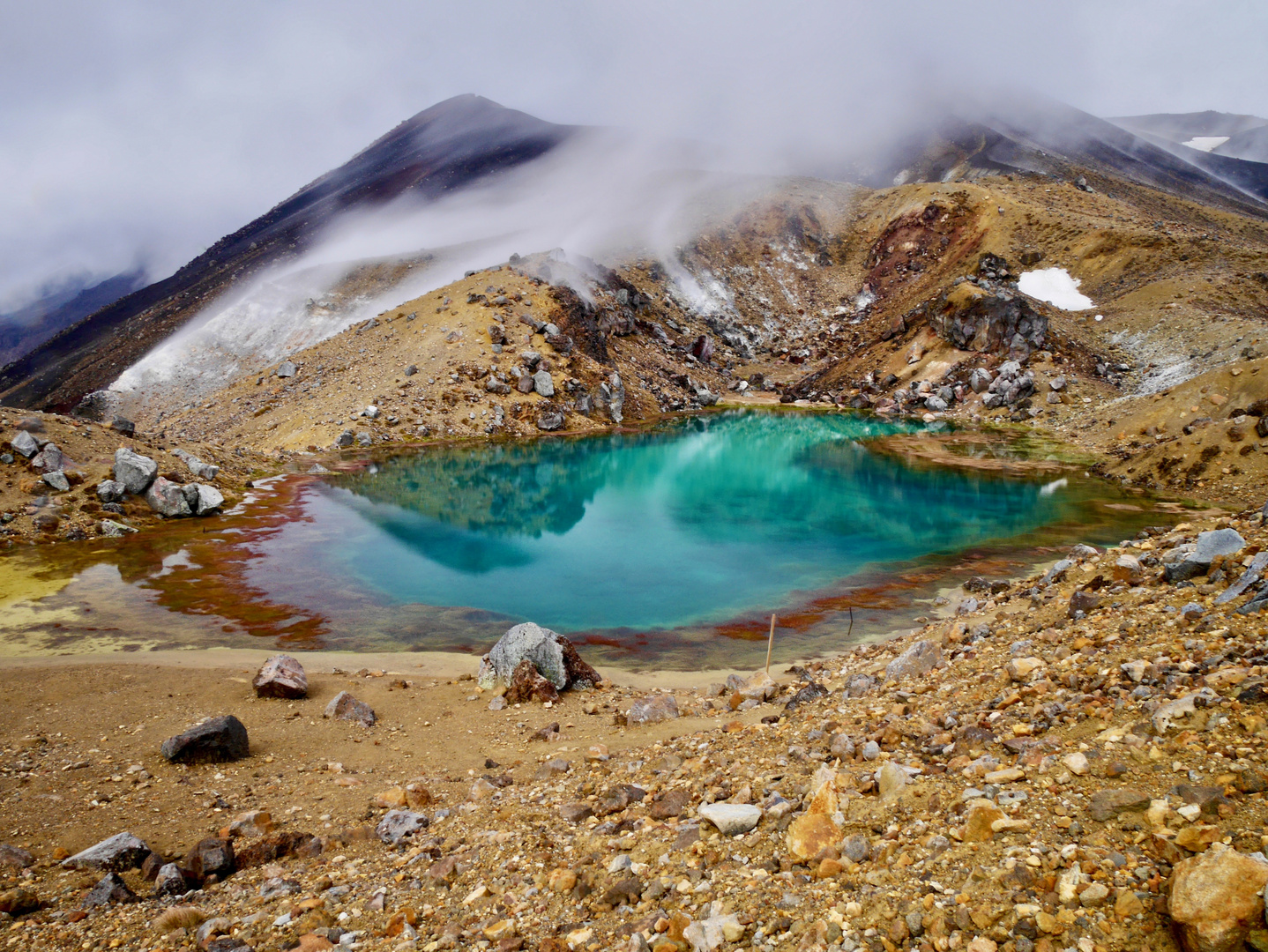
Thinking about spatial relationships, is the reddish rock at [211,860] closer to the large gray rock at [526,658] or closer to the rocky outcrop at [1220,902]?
the large gray rock at [526,658]

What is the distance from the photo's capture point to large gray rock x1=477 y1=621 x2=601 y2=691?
15.0 m

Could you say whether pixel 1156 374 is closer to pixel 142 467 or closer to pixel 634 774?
pixel 634 774

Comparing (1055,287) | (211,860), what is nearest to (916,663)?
(211,860)

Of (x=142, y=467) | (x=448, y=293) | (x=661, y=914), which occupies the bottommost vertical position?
(x=661, y=914)

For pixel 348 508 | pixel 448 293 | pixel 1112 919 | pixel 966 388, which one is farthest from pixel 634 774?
pixel 448 293

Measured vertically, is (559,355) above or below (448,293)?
below

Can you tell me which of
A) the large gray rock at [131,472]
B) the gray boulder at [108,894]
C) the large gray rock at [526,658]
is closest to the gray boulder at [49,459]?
the large gray rock at [131,472]

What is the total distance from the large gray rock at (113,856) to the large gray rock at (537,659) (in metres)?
7.39

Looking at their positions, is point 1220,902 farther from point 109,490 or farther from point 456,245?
point 456,245

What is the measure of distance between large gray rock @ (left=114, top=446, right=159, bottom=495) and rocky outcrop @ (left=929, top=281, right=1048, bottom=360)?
2864 inches

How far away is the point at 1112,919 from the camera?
422cm

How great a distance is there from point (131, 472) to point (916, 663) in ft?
117

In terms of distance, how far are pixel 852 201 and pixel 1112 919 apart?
5970 inches

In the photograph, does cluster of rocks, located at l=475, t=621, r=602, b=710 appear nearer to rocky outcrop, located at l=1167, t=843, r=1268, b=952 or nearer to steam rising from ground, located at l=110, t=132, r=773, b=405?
rocky outcrop, located at l=1167, t=843, r=1268, b=952
